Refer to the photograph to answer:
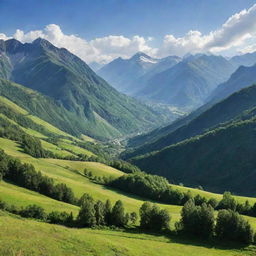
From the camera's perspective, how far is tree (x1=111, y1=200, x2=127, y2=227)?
87.9 meters

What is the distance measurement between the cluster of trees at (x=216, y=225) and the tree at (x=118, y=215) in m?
16.3

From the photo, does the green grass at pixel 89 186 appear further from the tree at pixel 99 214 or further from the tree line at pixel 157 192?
the tree at pixel 99 214

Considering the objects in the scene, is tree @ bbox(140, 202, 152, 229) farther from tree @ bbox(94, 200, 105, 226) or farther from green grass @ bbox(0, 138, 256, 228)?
tree @ bbox(94, 200, 105, 226)

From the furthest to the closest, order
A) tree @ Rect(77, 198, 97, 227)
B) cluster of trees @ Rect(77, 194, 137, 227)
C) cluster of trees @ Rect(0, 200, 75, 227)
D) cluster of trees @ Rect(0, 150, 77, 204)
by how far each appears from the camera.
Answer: cluster of trees @ Rect(0, 150, 77, 204) < cluster of trees @ Rect(0, 200, 75, 227) < cluster of trees @ Rect(77, 194, 137, 227) < tree @ Rect(77, 198, 97, 227)

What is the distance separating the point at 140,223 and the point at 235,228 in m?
27.0

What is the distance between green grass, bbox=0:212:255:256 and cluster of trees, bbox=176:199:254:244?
16.1 ft

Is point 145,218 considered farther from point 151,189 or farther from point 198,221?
point 151,189

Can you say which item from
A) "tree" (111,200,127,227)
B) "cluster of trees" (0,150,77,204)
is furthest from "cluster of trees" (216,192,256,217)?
"cluster of trees" (0,150,77,204)

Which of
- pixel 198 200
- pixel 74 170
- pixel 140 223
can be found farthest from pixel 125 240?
pixel 74 170

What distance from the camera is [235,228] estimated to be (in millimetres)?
85375

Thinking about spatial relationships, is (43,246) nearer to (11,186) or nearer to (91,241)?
(91,241)

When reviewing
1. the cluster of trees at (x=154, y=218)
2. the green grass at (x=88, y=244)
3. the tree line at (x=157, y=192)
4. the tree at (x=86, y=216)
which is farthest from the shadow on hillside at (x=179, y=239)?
the tree line at (x=157, y=192)

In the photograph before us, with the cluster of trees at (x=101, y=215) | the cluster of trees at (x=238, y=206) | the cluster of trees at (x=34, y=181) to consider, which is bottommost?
the cluster of trees at (x=101, y=215)

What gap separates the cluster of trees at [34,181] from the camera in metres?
120
